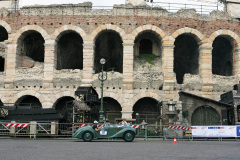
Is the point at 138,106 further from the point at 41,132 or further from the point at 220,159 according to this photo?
the point at 220,159

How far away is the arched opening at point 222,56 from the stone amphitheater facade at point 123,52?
2.81 metres

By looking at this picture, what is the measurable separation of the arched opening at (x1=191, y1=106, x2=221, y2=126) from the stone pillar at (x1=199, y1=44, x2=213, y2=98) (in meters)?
3.34

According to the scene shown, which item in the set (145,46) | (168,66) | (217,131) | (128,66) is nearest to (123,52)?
(128,66)

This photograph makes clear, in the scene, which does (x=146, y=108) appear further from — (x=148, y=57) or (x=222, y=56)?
(x=222, y=56)

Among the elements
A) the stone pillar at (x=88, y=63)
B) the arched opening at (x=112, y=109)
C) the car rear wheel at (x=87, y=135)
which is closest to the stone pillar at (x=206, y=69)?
the arched opening at (x=112, y=109)

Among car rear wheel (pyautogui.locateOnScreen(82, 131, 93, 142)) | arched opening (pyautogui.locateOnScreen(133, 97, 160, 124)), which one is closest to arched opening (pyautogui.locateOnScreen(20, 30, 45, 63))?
arched opening (pyautogui.locateOnScreen(133, 97, 160, 124))

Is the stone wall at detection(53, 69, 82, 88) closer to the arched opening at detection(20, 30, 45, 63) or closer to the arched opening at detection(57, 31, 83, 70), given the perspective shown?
the arched opening at detection(57, 31, 83, 70)

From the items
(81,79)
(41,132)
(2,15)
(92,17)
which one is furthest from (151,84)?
(2,15)

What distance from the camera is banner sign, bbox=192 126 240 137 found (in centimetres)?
1919

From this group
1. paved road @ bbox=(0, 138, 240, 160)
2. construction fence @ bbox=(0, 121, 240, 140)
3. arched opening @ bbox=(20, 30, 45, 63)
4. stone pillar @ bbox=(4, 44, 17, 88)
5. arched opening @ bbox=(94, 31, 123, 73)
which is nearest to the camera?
paved road @ bbox=(0, 138, 240, 160)

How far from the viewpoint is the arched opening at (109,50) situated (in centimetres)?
3162

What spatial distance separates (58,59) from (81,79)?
398 cm

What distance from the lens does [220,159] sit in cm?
873

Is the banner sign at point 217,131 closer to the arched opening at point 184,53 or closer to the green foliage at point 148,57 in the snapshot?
the green foliage at point 148,57
